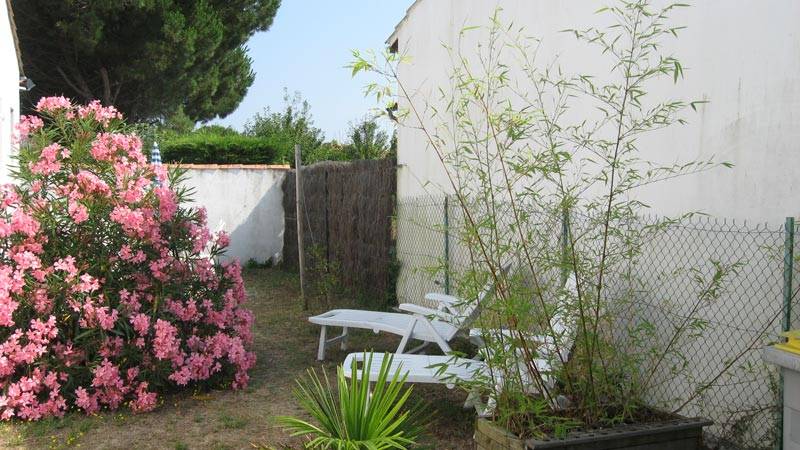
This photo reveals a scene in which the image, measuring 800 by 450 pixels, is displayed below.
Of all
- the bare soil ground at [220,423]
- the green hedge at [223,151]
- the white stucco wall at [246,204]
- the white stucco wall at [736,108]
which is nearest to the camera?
the white stucco wall at [736,108]

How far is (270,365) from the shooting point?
22.0 feet

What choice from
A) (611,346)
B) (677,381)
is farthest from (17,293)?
(677,381)

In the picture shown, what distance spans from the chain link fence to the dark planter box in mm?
258

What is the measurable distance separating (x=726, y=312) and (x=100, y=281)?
433 cm

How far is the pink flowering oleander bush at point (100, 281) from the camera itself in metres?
5.25

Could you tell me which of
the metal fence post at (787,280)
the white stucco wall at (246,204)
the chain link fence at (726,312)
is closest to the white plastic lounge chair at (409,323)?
the chain link fence at (726,312)

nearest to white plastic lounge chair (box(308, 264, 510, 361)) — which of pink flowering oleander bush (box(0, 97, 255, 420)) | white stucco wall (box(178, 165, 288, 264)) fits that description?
pink flowering oleander bush (box(0, 97, 255, 420))

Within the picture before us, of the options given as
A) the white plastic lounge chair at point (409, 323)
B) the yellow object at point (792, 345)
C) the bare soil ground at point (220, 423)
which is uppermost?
the yellow object at point (792, 345)

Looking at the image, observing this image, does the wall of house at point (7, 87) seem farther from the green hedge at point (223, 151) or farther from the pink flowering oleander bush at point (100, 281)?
the green hedge at point (223, 151)

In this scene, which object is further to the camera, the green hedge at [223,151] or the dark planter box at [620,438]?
the green hedge at [223,151]

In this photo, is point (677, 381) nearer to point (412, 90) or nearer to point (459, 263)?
point (459, 263)

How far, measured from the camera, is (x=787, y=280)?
145 inches

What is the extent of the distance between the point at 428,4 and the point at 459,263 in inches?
132

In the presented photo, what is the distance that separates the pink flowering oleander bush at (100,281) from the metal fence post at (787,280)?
3931mm
